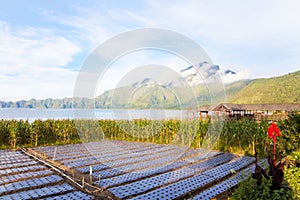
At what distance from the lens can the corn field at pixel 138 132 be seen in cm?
1148

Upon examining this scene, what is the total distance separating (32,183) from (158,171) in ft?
11.4

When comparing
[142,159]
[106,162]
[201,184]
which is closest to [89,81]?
[106,162]

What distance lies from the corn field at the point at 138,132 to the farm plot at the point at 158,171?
187cm

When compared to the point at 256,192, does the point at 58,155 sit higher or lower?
lower

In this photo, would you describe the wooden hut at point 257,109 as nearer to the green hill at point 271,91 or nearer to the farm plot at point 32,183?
the green hill at point 271,91

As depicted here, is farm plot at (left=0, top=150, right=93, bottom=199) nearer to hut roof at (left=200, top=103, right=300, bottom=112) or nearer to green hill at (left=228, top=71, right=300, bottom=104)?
hut roof at (left=200, top=103, right=300, bottom=112)

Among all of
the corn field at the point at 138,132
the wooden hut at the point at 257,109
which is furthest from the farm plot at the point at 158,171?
the wooden hut at the point at 257,109

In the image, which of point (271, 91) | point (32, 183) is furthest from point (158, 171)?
point (271, 91)

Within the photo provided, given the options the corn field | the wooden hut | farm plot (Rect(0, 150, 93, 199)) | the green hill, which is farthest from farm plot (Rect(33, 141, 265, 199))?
the green hill

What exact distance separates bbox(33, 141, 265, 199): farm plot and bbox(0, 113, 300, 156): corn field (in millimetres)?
1875

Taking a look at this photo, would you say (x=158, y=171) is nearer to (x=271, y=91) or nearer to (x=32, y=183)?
(x=32, y=183)

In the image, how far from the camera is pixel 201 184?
612 centimetres

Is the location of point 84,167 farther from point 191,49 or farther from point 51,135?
point 51,135

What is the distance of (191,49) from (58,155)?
6.78m
